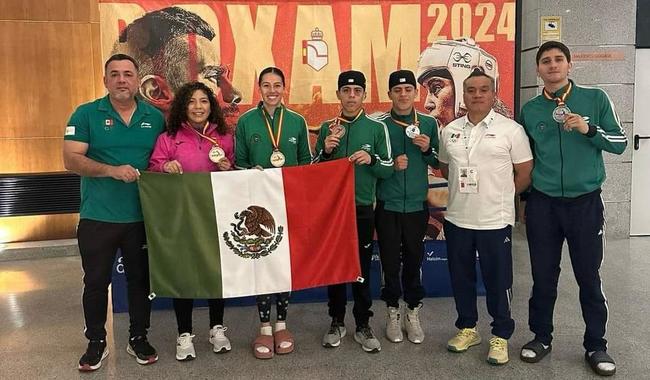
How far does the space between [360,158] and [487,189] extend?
697 mm

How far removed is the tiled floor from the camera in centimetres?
305

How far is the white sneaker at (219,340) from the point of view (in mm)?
3309

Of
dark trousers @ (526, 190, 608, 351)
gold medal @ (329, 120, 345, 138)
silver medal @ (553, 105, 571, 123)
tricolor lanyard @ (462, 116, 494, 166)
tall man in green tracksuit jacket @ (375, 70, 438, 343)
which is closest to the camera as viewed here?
silver medal @ (553, 105, 571, 123)

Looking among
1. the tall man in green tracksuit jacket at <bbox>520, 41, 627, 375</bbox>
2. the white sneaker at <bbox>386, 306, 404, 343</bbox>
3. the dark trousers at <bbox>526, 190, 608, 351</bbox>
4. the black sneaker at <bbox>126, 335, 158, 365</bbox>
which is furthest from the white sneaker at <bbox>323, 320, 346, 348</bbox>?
the tall man in green tracksuit jacket at <bbox>520, 41, 627, 375</bbox>

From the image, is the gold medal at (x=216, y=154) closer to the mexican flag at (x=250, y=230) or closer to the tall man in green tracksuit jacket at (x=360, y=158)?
the mexican flag at (x=250, y=230)

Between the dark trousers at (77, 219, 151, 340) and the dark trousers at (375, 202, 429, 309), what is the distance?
1.36m

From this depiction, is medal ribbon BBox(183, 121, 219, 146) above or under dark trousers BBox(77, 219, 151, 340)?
above

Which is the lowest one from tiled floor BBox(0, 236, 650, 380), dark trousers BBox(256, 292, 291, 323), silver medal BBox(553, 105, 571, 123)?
tiled floor BBox(0, 236, 650, 380)

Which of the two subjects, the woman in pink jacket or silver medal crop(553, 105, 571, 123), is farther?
the woman in pink jacket

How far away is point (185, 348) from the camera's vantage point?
127 inches

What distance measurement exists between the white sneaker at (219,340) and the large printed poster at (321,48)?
1592 mm

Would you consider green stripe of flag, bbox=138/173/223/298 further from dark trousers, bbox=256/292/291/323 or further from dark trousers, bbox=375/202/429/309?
dark trousers, bbox=375/202/429/309

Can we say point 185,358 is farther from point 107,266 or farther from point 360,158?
point 360,158

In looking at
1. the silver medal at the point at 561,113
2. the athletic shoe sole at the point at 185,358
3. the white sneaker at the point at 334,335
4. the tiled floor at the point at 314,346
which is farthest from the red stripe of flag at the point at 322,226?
the silver medal at the point at 561,113
